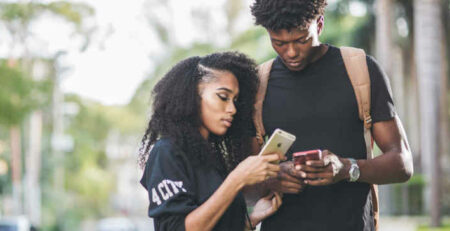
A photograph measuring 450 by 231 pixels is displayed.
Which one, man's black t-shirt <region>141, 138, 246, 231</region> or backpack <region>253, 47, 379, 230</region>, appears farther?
backpack <region>253, 47, 379, 230</region>

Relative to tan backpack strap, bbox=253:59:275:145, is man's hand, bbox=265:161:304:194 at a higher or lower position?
lower

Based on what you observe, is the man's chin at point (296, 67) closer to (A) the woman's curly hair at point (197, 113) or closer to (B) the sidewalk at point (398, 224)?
(A) the woman's curly hair at point (197, 113)

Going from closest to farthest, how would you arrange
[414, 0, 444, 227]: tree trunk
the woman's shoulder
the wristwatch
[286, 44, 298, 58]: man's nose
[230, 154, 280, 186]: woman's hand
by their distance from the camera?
[230, 154, 280, 186]: woman's hand
the woman's shoulder
the wristwatch
[286, 44, 298, 58]: man's nose
[414, 0, 444, 227]: tree trunk

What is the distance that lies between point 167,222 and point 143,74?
1454 inches

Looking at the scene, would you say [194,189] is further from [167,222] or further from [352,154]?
[352,154]

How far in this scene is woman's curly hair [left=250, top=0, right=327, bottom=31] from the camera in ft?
11.6

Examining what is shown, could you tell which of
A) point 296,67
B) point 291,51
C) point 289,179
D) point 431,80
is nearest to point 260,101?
point 296,67

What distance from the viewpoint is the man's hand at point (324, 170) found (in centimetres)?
336

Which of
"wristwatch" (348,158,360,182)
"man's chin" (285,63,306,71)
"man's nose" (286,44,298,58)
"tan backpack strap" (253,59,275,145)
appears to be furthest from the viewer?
"tan backpack strap" (253,59,275,145)

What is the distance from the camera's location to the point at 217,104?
3.54 m

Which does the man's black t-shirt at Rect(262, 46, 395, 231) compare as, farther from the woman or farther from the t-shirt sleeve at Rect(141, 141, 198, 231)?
the t-shirt sleeve at Rect(141, 141, 198, 231)

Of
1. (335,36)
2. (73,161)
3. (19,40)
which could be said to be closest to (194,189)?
(335,36)

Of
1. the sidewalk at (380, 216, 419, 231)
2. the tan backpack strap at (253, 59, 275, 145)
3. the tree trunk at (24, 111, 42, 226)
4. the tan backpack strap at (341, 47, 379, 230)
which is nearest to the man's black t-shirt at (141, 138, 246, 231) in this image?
the tan backpack strap at (253, 59, 275, 145)

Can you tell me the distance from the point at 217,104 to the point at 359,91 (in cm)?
65
